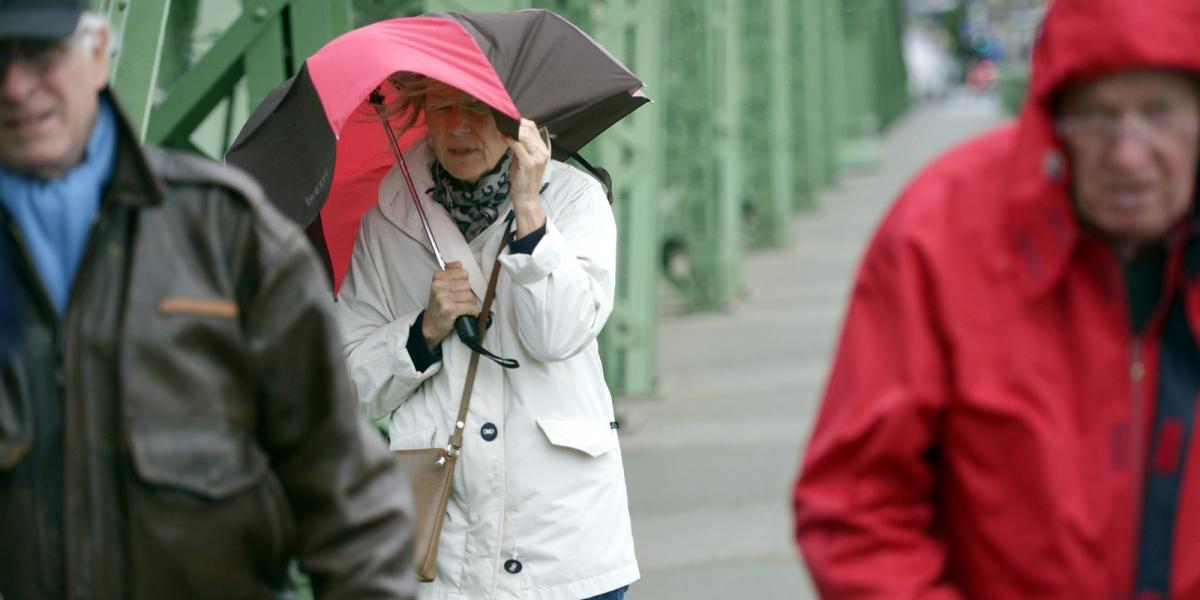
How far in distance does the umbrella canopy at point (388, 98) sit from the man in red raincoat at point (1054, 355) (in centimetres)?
142

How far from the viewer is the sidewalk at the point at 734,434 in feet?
24.5

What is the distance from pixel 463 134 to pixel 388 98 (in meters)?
0.38

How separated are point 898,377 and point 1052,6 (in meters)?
0.50

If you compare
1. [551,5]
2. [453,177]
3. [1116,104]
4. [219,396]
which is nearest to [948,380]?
[1116,104]

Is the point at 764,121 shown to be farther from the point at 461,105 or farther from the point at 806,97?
the point at 461,105

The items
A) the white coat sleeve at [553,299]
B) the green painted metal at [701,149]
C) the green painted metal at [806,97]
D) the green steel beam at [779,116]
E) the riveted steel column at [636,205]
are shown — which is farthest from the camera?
the green painted metal at [806,97]

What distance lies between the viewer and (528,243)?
375 centimetres

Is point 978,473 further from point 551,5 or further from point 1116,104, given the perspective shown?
point 551,5

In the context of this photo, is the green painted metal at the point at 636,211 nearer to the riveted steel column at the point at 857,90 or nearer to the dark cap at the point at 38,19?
the dark cap at the point at 38,19

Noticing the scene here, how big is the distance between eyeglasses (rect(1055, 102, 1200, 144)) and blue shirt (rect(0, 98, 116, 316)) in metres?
1.22

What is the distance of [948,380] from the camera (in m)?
2.46

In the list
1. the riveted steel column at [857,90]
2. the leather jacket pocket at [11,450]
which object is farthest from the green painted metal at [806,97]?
the leather jacket pocket at [11,450]

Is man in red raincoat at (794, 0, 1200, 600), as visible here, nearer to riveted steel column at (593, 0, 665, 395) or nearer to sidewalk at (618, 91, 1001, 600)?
sidewalk at (618, 91, 1001, 600)

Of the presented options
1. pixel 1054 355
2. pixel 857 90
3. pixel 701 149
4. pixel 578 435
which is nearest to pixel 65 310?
pixel 1054 355
